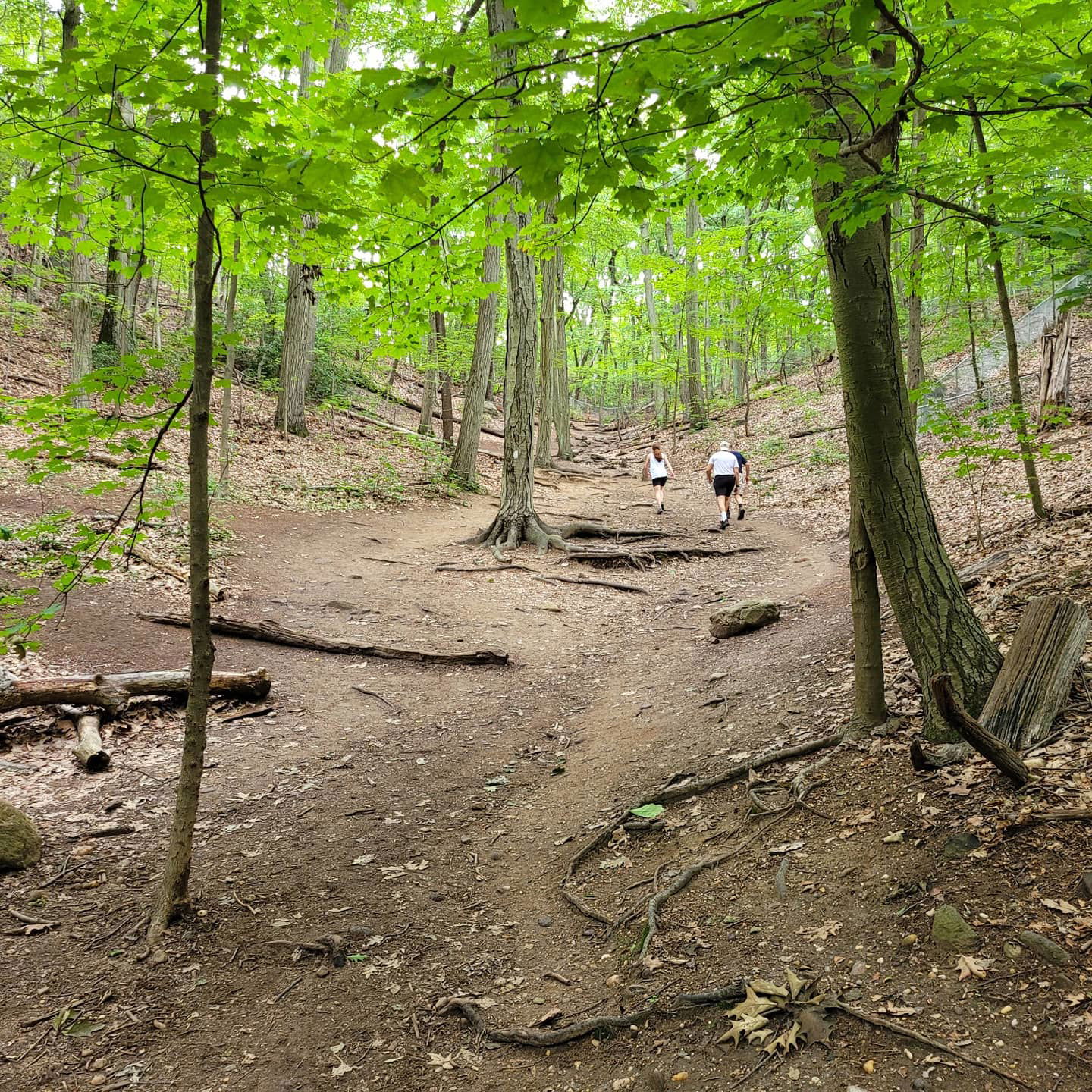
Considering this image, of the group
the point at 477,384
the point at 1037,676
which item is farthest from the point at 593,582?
the point at 1037,676

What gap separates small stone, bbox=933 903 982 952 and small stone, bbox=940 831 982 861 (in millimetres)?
334

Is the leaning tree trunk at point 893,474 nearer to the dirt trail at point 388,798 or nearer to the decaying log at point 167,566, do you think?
the dirt trail at point 388,798

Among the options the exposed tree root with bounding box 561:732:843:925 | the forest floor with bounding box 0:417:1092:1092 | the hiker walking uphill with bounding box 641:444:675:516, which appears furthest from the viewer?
the hiker walking uphill with bounding box 641:444:675:516

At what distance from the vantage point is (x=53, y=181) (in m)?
3.72

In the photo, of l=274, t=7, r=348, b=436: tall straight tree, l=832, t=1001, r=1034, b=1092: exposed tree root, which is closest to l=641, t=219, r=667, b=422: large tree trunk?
l=274, t=7, r=348, b=436: tall straight tree

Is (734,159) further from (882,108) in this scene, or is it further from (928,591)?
(928,591)

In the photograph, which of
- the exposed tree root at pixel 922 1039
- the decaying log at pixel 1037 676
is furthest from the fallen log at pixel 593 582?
the exposed tree root at pixel 922 1039

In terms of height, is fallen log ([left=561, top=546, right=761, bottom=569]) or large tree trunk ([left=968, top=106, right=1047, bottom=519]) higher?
large tree trunk ([left=968, top=106, right=1047, bottom=519])

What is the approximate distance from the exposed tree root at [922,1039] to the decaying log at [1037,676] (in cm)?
182

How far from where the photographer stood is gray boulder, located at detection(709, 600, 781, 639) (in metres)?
7.79

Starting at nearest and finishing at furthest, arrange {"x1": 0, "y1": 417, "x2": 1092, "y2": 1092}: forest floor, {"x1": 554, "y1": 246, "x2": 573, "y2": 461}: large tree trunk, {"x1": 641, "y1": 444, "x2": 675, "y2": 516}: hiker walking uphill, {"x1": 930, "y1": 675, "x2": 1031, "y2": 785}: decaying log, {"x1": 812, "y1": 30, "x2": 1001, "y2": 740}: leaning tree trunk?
1. {"x1": 0, "y1": 417, "x2": 1092, "y2": 1092}: forest floor
2. {"x1": 930, "y1": 675, "x2": 1031, "y2": 785}: decaying log
3. {"x1": 812, "y1": 30, "x2": 1001, "y2": 740}: leaning tree trunk
4. {"x1": 641, "y1": 444, "x2": 675, "y2": 516}: hiker walking uphill
5. {"x1": 554, "y1": 246, "x2": 573, "y2": 461}: large tree trunk

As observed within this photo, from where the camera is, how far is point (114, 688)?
235 inches

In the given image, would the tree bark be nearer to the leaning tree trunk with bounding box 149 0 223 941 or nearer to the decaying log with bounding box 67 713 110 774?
the leaning tree trunk with bounding box 149 0 223 941

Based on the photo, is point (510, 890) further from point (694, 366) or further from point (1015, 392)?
point (694, 366)
